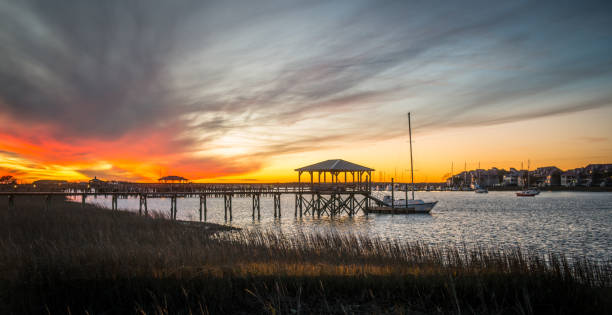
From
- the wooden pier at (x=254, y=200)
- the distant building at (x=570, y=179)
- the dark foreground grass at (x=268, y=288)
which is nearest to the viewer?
the dark foreground grass at (x=268, y=288)

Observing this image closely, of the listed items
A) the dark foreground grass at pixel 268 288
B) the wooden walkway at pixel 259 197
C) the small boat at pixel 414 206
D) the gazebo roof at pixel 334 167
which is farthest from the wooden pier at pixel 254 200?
the dark foreground grass at pixel 268 288

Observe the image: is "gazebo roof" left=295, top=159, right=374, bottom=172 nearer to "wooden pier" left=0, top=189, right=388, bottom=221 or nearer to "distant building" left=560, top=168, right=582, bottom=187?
"wooden pier" left=0, top=189, right=388, bottom=221

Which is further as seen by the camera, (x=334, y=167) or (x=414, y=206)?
(x=414, y=206)

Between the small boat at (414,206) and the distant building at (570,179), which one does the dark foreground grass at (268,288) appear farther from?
the distant building at (570,179)

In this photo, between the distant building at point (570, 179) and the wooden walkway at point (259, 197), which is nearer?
the wooden walkway at point (259, 197)

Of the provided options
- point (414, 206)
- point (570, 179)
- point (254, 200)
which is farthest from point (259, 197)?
point (570, 179)

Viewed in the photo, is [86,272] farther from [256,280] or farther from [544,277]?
[544,277]

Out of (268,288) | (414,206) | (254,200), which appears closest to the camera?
(268,288)

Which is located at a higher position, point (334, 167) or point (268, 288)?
point (334, 167)

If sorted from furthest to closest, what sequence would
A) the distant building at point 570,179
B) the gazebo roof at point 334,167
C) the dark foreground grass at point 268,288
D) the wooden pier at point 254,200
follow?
1. the distant building at point 570,179
2. the gazebo roof at point 334,167
3. the wooden pier at point 254,200
4. the dark foreground grass at point 268,288

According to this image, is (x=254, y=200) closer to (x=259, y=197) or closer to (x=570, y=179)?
(x=259, y=197)

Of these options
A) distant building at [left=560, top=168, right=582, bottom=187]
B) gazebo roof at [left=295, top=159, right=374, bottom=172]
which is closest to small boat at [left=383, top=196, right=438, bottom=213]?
gazebo roof at [left=295, top=159, right=374, bottom=172]

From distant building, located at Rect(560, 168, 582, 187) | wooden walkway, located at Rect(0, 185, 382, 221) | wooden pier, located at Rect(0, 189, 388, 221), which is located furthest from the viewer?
distant building, located at Rect(560, 168, 582, 187)

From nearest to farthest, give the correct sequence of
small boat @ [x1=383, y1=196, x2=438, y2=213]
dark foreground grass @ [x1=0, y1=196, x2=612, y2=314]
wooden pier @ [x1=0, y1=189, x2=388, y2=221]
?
dark foreground grass @ [x1=0, y1=196, x2=612, y2=314] → wooden pier @ [x1=0, y1=189, x2=388, y2=221] → small boat @ [x1=383, y1=196, x2=438, y2=213]
